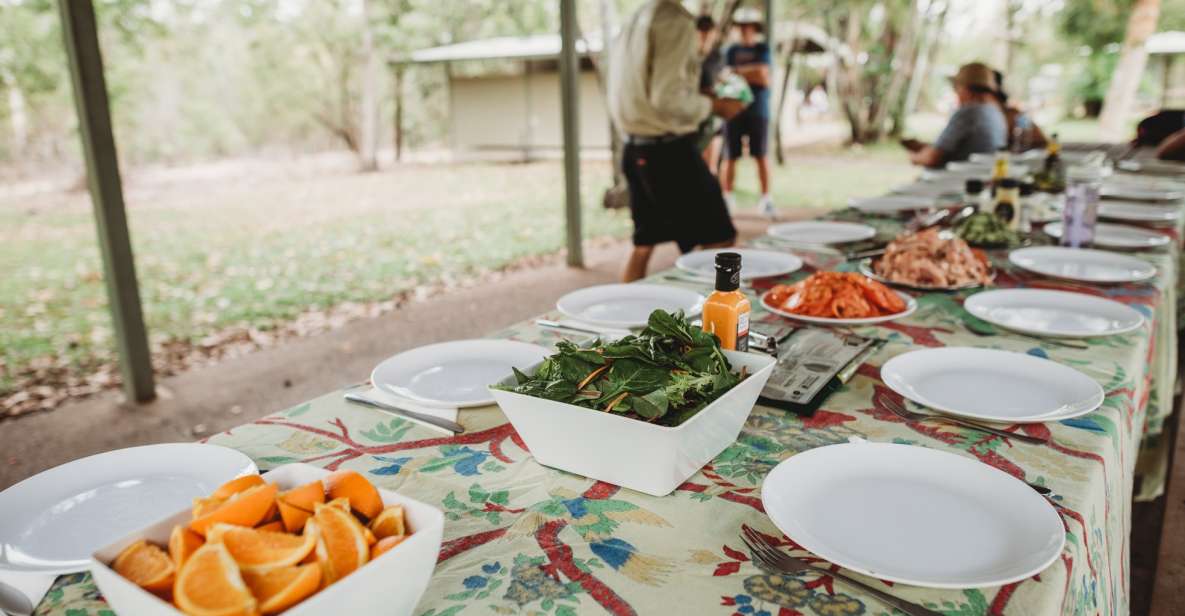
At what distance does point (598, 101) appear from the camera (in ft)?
50.0

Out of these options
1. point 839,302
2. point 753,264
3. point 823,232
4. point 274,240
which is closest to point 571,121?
point 823,232

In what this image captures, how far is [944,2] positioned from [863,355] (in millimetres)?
18571

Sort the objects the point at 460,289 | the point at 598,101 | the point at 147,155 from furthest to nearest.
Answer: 1. the point at 598,101
2. the point at 147,155
3. the point at 460,289

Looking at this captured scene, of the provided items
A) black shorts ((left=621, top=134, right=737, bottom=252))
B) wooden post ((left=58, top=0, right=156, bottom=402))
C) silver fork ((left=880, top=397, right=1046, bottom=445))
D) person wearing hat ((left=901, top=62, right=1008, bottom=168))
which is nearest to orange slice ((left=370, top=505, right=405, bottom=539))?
silver fork ((left=880, top=397, right=1046, bottom=445))

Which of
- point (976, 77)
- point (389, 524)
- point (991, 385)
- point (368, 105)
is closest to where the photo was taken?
point (389, 524)

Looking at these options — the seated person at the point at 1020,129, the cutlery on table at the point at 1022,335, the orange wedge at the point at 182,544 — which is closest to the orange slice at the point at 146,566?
the orange wedge at the point at 182,544

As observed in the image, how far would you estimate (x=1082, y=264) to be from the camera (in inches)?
85.5

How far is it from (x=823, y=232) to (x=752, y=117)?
557cm

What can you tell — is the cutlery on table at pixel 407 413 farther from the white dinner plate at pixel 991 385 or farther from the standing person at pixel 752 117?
the standing person at pixel 752 117

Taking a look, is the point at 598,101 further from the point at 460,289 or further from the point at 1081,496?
the point at 1081,496

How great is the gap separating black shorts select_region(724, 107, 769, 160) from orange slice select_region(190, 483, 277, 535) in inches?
299

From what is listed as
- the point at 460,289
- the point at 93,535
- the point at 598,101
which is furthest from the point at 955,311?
the point at 598,101

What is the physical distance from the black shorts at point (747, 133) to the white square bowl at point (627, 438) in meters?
7.18

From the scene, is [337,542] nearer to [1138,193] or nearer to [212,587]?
[212,587]
